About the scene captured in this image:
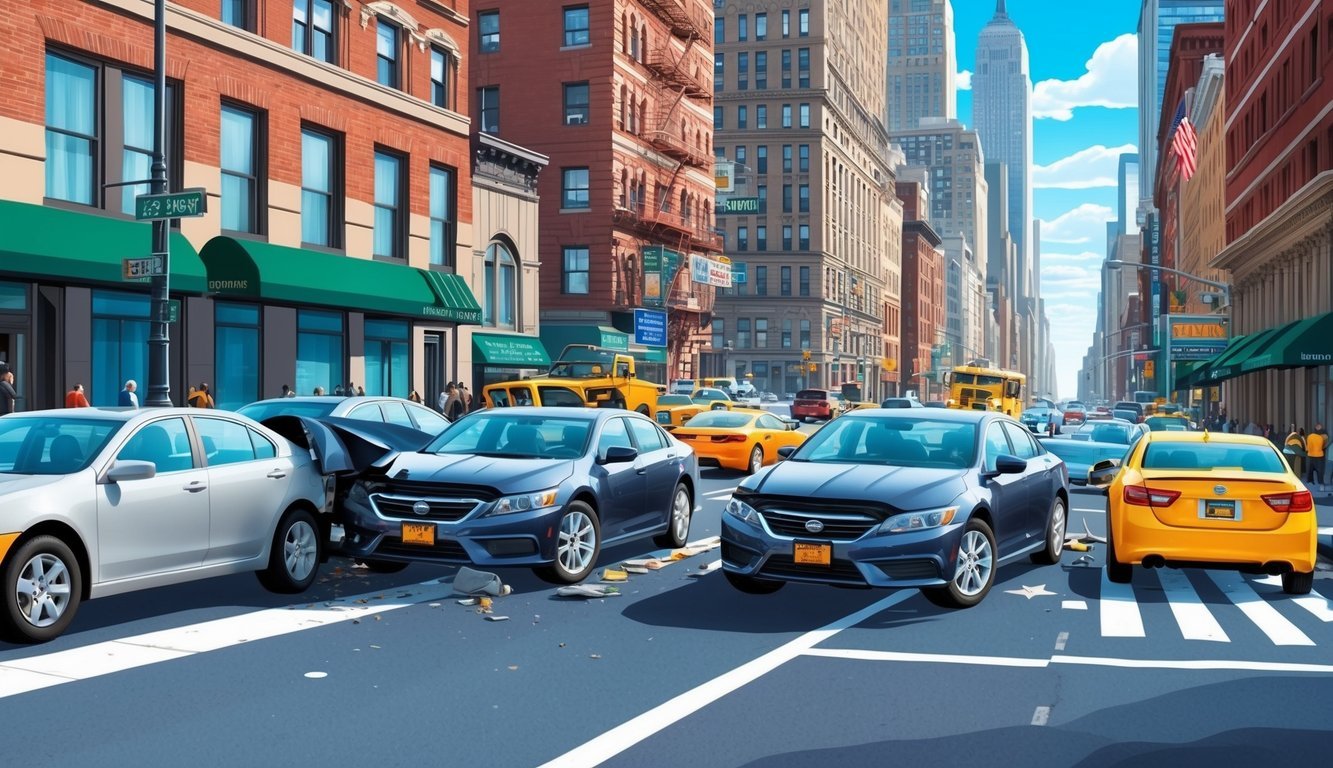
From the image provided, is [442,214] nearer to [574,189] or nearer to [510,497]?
[574,189]

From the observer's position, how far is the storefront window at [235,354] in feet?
90.1

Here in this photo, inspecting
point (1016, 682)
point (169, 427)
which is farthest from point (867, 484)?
point (169, 427)

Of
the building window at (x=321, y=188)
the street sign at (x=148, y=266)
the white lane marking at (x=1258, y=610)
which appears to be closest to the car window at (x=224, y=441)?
the white lane marking at (x=1258, y=610)

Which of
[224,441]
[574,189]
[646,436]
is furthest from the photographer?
[574,189]

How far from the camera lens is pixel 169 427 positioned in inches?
380

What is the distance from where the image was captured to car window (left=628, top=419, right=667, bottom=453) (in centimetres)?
1321

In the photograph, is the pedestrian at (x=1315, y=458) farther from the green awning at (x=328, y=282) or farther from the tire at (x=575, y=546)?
the tire at (x=575, y=546)

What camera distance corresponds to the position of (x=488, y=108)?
6041 centimetres

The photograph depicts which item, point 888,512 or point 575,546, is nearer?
point 888,512

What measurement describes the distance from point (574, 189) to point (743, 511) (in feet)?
163

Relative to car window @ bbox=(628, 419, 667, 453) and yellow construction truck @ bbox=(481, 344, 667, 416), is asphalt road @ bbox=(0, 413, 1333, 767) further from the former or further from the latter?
yellow construction truck @ bbox=(481, 344, 667, 416)

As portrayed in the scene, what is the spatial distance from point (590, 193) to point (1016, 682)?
2043 inches

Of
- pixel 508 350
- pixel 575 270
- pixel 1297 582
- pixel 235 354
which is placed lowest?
pixel 1297 582

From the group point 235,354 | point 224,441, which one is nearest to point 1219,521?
point 224,441
